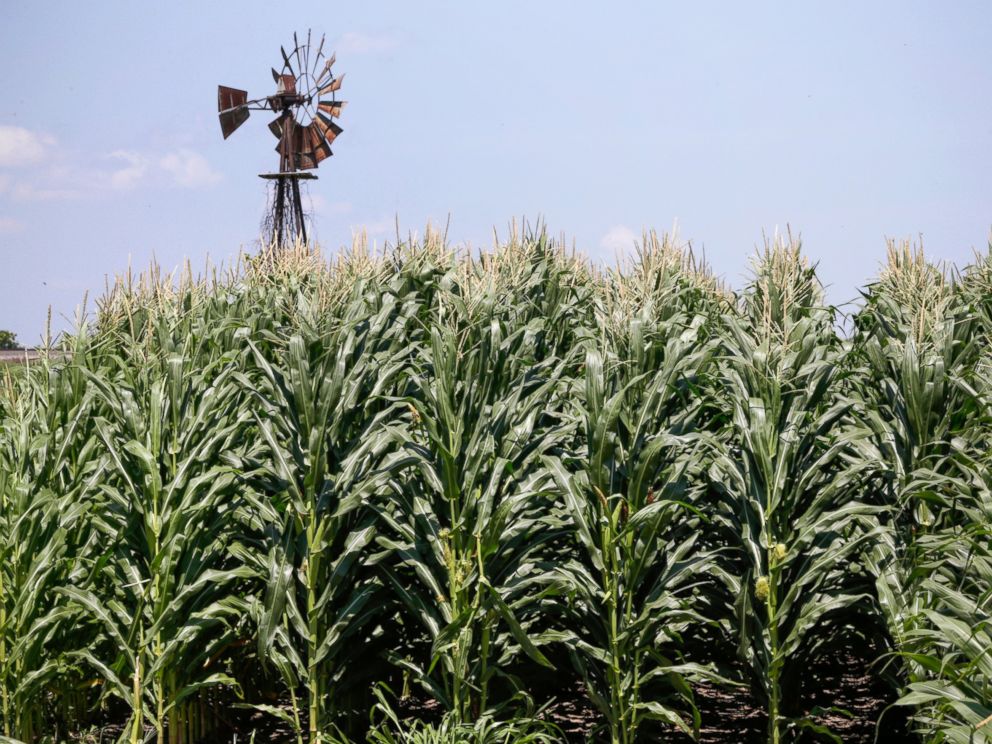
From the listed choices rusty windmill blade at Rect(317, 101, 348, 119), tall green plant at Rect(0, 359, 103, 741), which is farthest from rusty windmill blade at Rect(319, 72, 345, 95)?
tall green plant at Rect(0, 359, 103, 741)

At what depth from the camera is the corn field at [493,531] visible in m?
4.61

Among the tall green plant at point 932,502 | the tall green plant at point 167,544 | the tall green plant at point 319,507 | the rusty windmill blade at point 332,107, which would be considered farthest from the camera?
the rusty windmill blade at point 332,107

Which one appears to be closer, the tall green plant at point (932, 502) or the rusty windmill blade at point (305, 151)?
the tall green plant at point (932, 502)

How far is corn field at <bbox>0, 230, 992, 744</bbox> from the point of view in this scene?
4.61m

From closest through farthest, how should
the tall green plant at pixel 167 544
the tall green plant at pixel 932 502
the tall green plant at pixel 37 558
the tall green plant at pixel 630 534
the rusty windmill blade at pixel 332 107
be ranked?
the tall green plant at pixel 932 502
the tall green plant at pixel 630 534
the tall green plant at pixel 167 544
the tall green plant at pixel 37 558
the rusty windmill blade at pixel 332 107

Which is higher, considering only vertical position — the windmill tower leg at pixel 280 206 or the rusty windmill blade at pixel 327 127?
the rusty windmill blade at pixel 327 127

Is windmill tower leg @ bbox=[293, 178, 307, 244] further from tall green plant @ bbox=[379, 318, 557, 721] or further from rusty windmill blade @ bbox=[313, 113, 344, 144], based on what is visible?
tall green plant @ bbox=[379, 318, 557, 721]

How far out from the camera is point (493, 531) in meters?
4.62

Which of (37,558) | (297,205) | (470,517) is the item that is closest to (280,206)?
(297,205)

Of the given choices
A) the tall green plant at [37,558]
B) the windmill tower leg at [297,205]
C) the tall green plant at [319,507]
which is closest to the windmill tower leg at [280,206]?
the windmill tower leg at [297,205]

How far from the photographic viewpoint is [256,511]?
514 cm

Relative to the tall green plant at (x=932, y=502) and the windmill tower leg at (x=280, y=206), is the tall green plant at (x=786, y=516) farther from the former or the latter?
the windmill tower leg at (x=280, y=206)

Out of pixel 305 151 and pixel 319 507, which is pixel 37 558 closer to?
pixel 319 507

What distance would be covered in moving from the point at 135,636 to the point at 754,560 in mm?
2981
